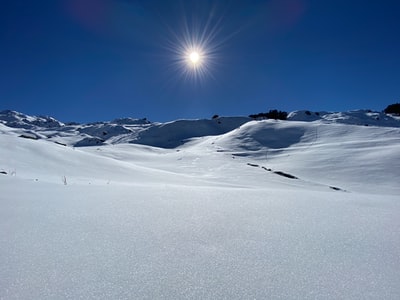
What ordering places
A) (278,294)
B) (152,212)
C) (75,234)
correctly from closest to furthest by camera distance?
1. (278,294)
2. (75,234)
3. (152,212)

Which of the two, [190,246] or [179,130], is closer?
[190,246]

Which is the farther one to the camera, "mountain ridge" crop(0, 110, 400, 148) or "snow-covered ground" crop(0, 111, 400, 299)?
"mountain ridge" crop(0, 110, 400, 148)

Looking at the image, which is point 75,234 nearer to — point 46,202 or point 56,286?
point 56,286

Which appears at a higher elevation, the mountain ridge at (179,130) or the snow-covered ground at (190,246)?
the mountain ridge at (179,130)

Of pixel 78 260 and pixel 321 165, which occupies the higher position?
pixel 321 165

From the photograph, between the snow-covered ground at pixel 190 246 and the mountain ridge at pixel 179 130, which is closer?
the snow-covered ground at pixel 190 246

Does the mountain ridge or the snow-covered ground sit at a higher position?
the mountain ridge

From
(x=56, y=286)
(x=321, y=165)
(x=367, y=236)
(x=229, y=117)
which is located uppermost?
(x=229, y=117)

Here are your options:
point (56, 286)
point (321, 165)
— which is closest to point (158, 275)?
point (56, 286)

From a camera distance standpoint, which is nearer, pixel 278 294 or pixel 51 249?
pixel 278 294

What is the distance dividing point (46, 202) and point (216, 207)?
1.65 m

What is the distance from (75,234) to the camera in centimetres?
164

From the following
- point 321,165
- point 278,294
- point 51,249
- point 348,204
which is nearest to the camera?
point 278,294

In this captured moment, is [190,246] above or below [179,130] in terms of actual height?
below
